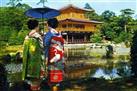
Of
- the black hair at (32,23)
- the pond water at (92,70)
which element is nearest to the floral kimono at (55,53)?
the black hair at (32,23)

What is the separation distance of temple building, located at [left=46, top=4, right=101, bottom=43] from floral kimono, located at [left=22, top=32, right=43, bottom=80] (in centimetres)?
4992

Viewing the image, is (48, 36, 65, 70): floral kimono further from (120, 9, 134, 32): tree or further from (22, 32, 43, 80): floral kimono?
(120, 9, 134, 32): tree

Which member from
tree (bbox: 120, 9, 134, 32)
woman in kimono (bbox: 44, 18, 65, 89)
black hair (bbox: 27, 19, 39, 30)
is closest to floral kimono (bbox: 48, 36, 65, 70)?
woman in kimono (bbox: 44, 18, 65, 89)

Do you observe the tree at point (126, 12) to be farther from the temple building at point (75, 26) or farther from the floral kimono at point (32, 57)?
the floral kimono at point (32, 57)

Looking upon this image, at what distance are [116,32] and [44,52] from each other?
5142 centimetres

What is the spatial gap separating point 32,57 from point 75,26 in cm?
5332

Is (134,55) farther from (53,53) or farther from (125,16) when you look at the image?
(125,16)

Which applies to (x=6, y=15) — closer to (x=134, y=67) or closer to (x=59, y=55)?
(x=134, y=67)

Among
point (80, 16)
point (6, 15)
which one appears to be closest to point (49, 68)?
point (6, 15)

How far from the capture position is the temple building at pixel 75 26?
57.5 m

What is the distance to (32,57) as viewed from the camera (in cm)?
630

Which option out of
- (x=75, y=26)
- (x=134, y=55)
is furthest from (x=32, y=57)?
(x=75, y=26)

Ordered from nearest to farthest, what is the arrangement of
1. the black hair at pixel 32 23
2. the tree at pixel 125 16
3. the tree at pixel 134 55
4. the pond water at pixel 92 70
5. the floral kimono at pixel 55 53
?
the floral kimono at pixel 55 53 < the black hair at pixel 32 23 < the tree at pixel 134 55 < the pond water at pixel 92 70 < the tree at pixel 125 16

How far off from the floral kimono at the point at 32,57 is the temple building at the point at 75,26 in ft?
164
